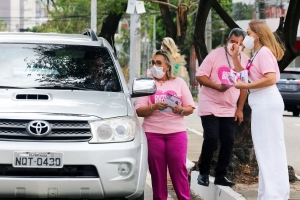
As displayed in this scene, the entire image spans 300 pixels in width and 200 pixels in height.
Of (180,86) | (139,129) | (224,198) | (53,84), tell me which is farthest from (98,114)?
(224,198)

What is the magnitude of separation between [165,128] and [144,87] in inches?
23.5

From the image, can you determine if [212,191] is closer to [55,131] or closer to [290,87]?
[55,131]

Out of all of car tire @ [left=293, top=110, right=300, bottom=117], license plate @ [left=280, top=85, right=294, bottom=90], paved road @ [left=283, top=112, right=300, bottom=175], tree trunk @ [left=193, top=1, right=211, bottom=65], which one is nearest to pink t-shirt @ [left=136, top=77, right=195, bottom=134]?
tree trunk @ [left=193, top=1, right=211, bottom=65]

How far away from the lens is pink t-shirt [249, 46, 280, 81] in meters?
7.06

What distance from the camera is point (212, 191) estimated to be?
28.4 ft

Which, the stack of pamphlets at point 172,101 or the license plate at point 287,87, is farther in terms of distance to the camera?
the license plate at point 287,87

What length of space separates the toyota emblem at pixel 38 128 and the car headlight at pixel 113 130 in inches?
14.3

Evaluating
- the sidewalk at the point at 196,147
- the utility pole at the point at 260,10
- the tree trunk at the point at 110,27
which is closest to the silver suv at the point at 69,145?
the sidewalk at the point at 196,147

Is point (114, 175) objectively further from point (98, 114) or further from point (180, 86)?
point (180, 86)

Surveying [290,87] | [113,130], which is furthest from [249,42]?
[290,87]

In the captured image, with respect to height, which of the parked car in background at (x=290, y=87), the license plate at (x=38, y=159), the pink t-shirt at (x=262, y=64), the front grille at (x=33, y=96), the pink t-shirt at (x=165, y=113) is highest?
the pink t-shirt at (x=262, y=64)

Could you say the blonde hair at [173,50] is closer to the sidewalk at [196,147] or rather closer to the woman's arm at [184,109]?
the woman's arm at [184,109]

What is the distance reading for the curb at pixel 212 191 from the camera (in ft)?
26.1

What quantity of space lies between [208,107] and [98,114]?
219cm
